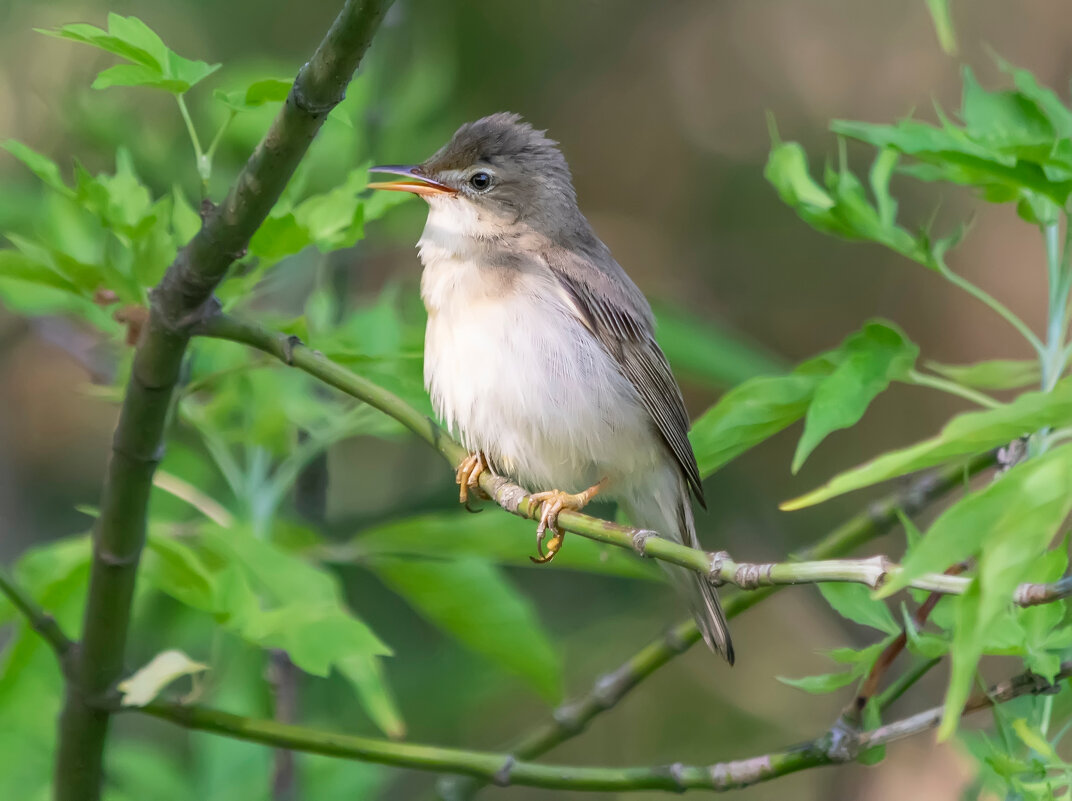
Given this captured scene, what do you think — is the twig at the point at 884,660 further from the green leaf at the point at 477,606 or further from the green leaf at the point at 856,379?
the green leaf at the point at 477,606

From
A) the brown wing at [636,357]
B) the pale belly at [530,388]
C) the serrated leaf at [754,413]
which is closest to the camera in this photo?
the serrated leaf at [754,413]

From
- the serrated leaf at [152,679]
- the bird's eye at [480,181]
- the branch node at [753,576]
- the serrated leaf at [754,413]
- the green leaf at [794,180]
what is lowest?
the serrated leaf at [152,679]

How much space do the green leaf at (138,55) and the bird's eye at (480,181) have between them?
1.64m

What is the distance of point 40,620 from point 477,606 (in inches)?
40.4

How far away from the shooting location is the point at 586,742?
6410 mm

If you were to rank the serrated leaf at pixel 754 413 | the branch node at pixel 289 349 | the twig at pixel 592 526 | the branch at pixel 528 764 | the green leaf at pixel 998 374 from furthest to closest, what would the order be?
the green leaf at pixel 998 374 → the serrated leaf at pixel 754 413 → the branch at pixel 528 764 → the branch node at pixel 289 349 → the twig at pixel 592 526

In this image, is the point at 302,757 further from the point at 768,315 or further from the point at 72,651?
the point at 768,315

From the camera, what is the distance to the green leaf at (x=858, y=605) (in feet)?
5.87

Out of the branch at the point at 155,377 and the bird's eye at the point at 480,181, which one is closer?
the branch at the point at 155,377

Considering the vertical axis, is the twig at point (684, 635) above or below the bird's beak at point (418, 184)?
below

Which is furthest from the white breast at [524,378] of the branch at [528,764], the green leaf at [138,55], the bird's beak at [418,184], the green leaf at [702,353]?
the green leaf at [138,55]

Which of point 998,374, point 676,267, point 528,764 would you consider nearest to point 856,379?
point 998,374

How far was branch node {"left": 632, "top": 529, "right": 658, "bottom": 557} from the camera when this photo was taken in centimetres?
159

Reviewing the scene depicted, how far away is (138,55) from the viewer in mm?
1818
